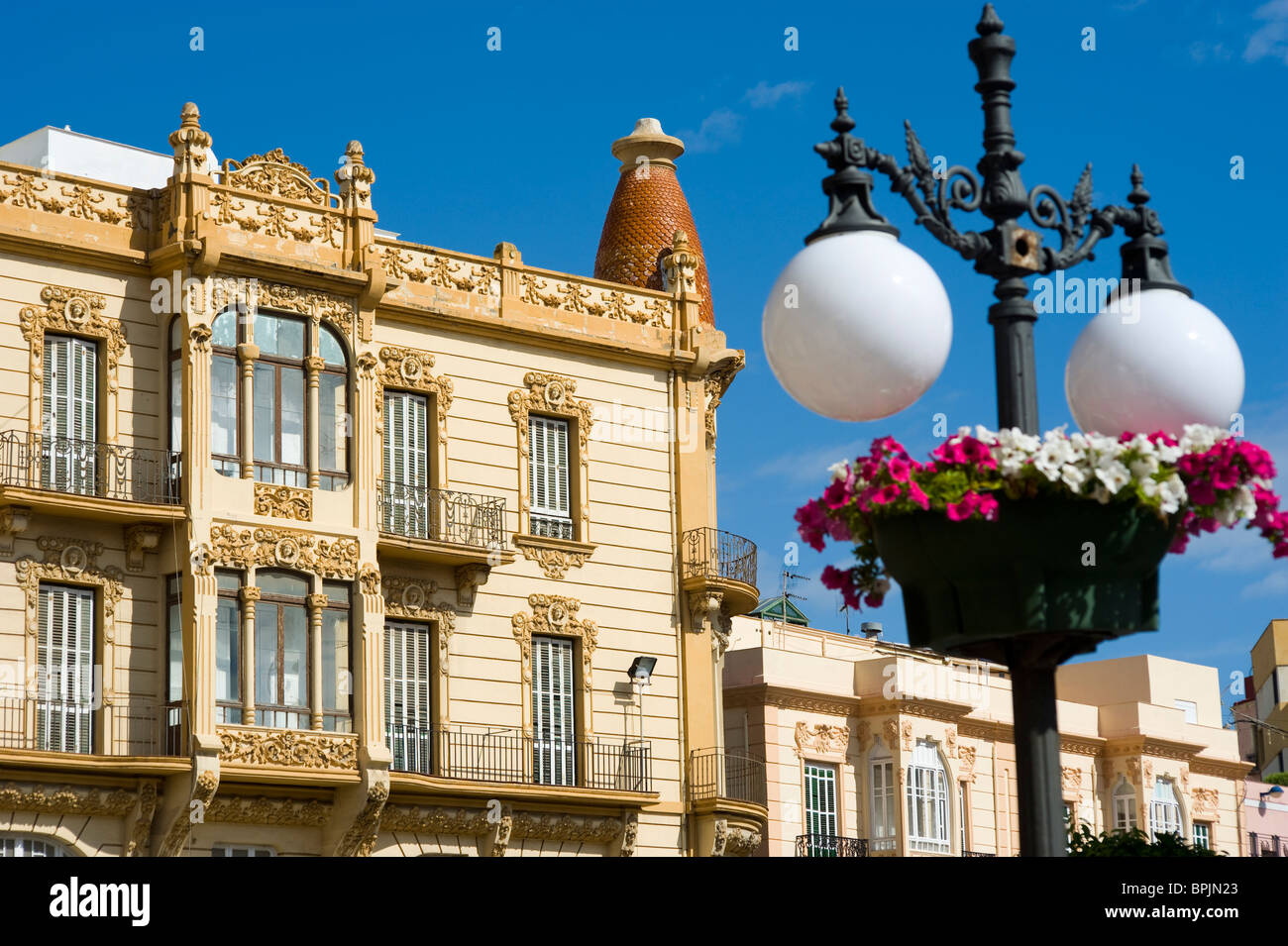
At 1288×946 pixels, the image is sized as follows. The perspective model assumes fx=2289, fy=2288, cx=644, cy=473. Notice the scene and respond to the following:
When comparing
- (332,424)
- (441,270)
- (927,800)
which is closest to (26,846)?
(332,424)

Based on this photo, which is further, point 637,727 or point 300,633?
point 637,727

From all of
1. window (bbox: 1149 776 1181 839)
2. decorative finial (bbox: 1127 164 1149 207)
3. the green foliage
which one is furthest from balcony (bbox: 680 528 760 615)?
decorative finial (bbox: 1127 164 1149 207)

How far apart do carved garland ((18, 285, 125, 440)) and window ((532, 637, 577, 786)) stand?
680 centimetres

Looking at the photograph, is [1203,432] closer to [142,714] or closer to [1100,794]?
[142,714]

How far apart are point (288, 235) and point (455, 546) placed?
14.9 ft

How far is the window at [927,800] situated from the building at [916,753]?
35 millimetres

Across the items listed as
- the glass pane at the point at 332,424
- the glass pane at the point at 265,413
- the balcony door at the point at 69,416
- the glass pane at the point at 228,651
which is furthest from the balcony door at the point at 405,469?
the balcony door at the point at 69,416

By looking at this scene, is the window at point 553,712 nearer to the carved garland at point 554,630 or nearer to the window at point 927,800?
the carved garland at point 554,630

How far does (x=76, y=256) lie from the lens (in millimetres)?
28047

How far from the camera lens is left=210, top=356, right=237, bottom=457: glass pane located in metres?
28.4

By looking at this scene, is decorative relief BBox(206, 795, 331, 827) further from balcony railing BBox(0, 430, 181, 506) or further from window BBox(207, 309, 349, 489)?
window BBox(207, 309, 349, 489)

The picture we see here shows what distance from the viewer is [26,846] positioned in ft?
87.0
